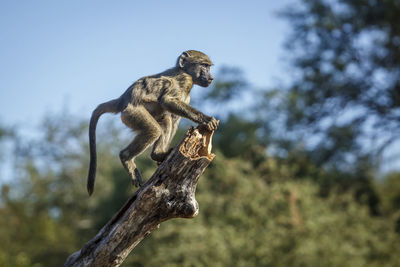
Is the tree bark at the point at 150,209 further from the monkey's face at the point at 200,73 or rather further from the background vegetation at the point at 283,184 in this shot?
the background vegetation at the point at 283,184

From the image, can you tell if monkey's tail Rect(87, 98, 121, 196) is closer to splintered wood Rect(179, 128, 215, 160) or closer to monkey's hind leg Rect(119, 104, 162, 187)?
monkey's hind leg Rect(119, 104, 162, 187)

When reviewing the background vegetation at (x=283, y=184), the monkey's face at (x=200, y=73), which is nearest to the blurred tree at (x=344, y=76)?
the background vegetation at (x=283, y=184)

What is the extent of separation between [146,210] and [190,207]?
1.35 feet

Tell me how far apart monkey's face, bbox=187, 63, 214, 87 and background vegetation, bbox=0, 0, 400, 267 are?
7845 mm

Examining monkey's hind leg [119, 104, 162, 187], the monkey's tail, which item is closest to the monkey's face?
monkey's hind leg [119, 104, 162, 187]

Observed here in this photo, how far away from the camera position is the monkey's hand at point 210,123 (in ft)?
16.1

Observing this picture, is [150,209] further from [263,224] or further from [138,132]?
[263,224]

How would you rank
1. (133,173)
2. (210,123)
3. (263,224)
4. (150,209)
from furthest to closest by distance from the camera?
(263,224) < (133,173) < (210,123) < (150,209)

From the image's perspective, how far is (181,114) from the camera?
5410mm

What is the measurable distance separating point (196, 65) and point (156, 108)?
0.83 meters

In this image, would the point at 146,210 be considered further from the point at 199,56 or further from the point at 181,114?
the point at 199,56

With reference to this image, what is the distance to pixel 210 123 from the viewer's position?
16.3ft

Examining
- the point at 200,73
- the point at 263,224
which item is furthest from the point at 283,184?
the point at 200,73

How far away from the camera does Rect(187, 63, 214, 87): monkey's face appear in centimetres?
609
